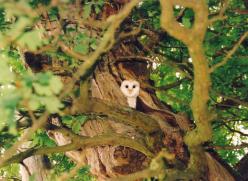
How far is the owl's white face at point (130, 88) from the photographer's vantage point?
557 cm

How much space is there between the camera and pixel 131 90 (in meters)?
5.60

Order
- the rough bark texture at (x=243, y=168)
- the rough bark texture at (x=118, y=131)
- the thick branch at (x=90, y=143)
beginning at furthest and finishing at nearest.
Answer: the rough bark texture at (x=243, y=168), the rough bark texture at (x=118, y=131), the thick branch at (x=90, y=143)

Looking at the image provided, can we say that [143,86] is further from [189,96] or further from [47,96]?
[47,96]

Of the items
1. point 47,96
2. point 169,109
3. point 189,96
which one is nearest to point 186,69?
point 169,109

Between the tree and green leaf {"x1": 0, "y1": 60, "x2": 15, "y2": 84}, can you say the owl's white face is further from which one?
green leaf {"x1": 0, "y1": 60, "x2": 15, "y2": 84}

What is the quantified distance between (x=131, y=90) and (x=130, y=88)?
25 millimetres

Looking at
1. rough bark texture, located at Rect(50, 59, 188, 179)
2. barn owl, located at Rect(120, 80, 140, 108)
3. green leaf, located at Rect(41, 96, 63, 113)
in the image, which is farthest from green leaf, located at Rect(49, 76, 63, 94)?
barn owl, located at Rect(120, 80, 140, 108)

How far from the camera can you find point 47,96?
2.32 meters

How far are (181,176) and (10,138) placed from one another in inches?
69.1

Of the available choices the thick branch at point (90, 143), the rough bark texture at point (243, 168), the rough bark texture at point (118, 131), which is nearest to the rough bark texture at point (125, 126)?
the rough bark texture at point (118, 131)

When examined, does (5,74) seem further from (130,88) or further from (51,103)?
(130,88)

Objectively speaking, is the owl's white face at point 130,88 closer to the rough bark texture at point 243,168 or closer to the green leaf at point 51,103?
the rough bark texture at point 243,168

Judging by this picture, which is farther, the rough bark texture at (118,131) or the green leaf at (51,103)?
the rough bark texture at (118,131)

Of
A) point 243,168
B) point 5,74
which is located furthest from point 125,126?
point 5,74
